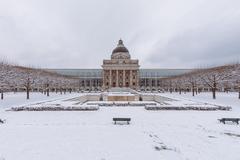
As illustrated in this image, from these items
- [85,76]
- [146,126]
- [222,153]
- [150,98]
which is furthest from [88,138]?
[85,76]

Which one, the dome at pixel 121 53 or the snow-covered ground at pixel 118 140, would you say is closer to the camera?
the snow-covered ground at pixel 118 140

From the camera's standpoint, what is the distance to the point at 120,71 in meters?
114

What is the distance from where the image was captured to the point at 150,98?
4125 centimetres

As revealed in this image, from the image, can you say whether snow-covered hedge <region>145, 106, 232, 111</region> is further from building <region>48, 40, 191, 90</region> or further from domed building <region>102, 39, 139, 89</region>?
domed building <region>102, 39, 139, 89</region>

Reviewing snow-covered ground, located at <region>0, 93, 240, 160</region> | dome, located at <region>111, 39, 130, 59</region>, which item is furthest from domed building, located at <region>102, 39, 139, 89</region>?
snow-covered ground, located at <region>0, 93, 240, 160</region>

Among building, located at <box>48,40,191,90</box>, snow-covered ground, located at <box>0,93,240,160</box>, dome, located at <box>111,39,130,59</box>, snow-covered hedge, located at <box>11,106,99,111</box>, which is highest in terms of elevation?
dome, located at <box>111,39,130,59</box>

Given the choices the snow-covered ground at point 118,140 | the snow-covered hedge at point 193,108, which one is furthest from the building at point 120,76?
the snow-covered ground at point 118,140

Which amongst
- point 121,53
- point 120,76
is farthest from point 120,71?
point 121,53

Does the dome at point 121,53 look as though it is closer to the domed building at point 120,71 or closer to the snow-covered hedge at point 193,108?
the domed building at point 120,71

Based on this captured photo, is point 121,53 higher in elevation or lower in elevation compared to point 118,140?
higher

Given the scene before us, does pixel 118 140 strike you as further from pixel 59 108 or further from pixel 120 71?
pixel 120 71

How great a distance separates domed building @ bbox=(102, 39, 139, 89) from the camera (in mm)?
111369

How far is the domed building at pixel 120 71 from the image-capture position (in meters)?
111

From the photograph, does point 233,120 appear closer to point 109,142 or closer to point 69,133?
point 109,142
